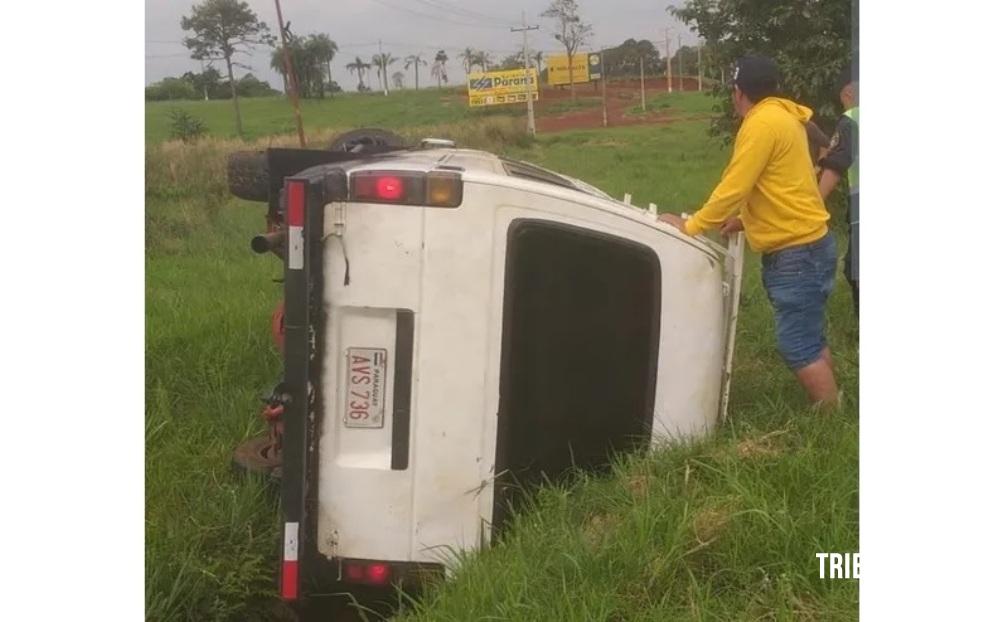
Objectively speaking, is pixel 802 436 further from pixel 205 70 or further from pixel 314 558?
pixel 205 70

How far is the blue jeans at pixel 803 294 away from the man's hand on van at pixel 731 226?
5.6 inches

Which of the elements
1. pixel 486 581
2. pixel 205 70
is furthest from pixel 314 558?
pixel 205 70

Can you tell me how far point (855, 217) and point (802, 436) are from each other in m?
0.72

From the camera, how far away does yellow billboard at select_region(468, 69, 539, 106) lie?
369 centimetres

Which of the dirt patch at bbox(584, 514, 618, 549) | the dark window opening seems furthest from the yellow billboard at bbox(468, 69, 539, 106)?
the dirt patch at bbox(584, 514, 618, 549)

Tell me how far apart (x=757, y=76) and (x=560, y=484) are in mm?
1373

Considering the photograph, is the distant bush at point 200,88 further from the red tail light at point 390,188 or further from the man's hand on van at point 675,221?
the man's hand on van at point 675,221

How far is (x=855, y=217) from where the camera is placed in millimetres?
2844

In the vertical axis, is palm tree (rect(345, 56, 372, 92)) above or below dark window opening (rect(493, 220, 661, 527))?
above

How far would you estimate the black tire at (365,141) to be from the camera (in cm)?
308

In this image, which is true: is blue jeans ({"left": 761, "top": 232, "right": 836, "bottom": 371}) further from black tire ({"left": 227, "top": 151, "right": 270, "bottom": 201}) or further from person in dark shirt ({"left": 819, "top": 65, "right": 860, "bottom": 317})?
black tire ({"left": 227, "top": 151, "right": 270, "bottom": 201})

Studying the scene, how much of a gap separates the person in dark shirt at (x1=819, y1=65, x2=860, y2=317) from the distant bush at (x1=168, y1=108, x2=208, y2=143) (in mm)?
2137

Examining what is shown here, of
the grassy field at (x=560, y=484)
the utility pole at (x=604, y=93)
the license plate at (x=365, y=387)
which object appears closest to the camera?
the grassy field at (x=560, y=484)

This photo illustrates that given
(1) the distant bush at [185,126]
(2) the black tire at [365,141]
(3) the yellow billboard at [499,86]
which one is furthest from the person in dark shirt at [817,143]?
(1) the distant bush at [185,126]
